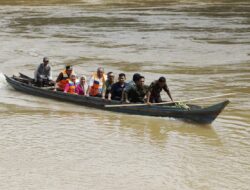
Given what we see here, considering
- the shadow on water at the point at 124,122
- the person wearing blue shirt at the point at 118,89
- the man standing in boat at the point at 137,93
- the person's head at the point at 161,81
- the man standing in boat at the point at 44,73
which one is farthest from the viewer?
the man standing in boat at the point at 44,73

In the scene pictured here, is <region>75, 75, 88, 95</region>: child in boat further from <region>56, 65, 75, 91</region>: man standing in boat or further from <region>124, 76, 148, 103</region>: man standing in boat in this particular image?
<region>124, 76, 148, 103</region>: man standing in boat

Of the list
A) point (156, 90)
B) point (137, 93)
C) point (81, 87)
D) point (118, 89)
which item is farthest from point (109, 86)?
point (156, 90)

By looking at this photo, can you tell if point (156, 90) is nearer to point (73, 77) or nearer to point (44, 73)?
point (73, 77)

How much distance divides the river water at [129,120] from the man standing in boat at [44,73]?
712mm

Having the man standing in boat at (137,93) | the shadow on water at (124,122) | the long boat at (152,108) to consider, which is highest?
the man standing in boat at (137,93)

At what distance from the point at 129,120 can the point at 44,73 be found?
408 centimetres

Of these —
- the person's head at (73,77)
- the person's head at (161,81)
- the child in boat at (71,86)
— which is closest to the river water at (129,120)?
the child in boat at (71,86)

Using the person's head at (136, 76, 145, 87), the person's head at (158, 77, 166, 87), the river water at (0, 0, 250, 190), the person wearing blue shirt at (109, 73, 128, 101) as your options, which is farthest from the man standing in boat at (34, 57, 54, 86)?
Answer: the person's head at (158, 77, 166, 87)

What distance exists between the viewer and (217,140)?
39.7 feet

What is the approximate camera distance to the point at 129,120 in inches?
535

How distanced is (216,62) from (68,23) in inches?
533

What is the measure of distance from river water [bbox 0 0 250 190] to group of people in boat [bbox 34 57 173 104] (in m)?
0.47

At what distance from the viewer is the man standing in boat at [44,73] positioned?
1667cm

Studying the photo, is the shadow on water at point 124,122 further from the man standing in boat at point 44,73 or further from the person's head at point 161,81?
the man standing in boat at point 44,73
